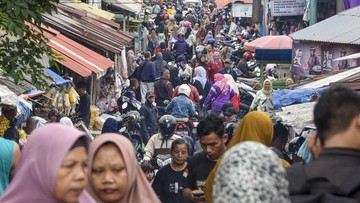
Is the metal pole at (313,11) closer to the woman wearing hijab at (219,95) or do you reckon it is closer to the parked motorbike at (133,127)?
the woman wearing hijab at (219,95)

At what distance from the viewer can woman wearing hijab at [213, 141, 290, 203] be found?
4180mm

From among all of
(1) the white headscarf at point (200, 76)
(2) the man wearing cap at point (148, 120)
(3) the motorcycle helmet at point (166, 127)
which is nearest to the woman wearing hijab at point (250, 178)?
(3) the motorcycle helmet at point (166, 127)

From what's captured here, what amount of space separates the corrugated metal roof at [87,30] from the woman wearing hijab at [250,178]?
49.2 feet

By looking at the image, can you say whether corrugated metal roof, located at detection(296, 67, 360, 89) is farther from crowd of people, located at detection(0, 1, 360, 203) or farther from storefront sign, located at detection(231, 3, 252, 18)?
storefront sign, located at detection(231, 3, 252, 18)

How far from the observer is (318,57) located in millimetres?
20000

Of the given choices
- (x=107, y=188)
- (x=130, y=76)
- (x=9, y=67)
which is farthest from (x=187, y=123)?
(x=107, y=188)

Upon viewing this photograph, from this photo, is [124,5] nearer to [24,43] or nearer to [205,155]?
[24,43]

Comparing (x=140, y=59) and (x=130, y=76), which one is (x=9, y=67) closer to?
(x=130, y=76)

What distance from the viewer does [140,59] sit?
32.0 meters

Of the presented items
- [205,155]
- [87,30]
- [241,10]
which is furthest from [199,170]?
[241,10]

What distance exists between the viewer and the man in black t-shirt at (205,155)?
779cm

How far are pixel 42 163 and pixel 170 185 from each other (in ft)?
15.0

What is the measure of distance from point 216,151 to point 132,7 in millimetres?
24439

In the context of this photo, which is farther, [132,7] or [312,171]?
[132,7]
